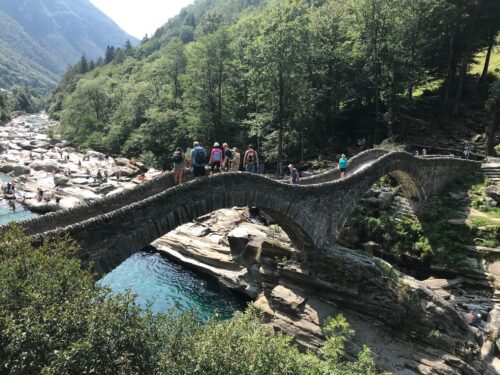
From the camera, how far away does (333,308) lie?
21531mm

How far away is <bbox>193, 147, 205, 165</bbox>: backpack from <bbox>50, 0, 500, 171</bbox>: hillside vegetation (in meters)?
26.3

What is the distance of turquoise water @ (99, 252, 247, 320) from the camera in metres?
26.4


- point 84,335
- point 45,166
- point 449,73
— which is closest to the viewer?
point 84,335

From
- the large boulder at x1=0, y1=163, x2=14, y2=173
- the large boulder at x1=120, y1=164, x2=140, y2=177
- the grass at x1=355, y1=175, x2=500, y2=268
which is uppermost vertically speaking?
the grass at x1=355, y1=175, x2=500, y2=268

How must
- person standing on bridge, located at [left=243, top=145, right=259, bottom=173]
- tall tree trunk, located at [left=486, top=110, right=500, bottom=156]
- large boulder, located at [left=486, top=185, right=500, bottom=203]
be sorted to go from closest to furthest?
person standing on bridge, located at [left=243, top=145, right=259, bottom=173], large boulder, located at [left=486, top=185, right=500, bottom=203], tall tree trunk, located at [left=486, top=110, right=500, bottom=156]

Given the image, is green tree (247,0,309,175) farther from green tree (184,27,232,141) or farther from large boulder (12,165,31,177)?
large boulder (12,165,31,177)

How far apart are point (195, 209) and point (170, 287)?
16347mm

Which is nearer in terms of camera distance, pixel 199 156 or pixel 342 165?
pixel 199 156

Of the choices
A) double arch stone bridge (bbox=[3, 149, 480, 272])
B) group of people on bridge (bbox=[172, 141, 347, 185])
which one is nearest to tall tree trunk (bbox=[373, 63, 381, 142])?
double arch stone bridge (bbox=[3, 149, 480, 272])

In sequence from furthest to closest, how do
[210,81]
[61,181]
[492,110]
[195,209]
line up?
[210,81]
[61,181]
[492,110]
[195,209]

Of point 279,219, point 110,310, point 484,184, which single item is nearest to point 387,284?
point 279,219

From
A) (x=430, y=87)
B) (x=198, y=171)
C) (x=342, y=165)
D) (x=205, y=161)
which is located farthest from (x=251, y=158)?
(x=430, y=87)

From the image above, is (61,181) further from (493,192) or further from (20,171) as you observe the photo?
(493,192)

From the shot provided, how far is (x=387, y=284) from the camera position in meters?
20.5
